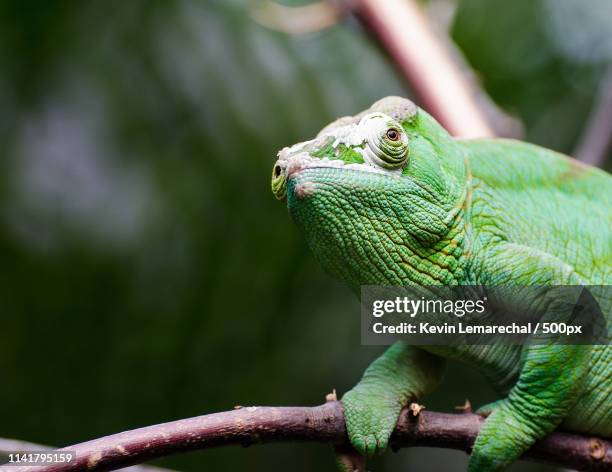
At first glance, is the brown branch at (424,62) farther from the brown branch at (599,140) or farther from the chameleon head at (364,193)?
the chameleon head at (364,193)

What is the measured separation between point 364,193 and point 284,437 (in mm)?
585

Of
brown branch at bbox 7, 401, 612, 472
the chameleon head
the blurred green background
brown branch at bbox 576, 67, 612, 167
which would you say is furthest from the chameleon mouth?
the blurred green background

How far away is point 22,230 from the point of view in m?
3.93

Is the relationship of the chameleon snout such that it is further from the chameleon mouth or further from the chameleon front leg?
the chameleon front leg

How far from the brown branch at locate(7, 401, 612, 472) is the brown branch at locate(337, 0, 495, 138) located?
1.51 meters

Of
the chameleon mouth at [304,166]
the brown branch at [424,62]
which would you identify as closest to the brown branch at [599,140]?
the brown branch at [424,62]

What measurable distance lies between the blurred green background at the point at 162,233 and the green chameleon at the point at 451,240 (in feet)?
6.03

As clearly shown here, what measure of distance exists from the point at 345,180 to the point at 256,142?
7.89 ft

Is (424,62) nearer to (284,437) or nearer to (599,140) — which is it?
(599,140)

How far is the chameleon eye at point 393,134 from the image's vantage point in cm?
185

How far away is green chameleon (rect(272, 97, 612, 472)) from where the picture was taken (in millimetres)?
1824

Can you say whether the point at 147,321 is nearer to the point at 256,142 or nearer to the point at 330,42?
the point at 256,142

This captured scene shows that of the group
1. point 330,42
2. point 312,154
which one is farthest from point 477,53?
point 312,154

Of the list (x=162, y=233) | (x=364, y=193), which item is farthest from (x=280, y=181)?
(x=162, y=233)
